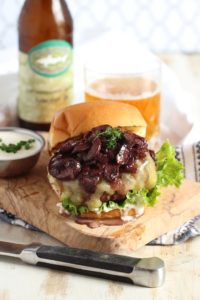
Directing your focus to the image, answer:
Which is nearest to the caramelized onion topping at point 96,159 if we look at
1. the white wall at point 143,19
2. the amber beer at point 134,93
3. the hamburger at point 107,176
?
the hamburger at point 107,176

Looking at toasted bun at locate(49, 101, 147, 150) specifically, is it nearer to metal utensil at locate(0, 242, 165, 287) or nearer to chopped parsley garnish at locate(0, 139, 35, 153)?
chopped parsley garnish at locate(0, 139, 35, 153)

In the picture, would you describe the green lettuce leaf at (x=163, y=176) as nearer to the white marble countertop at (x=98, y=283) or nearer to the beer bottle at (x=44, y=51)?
the white marble countertop at (x=98, y=283)

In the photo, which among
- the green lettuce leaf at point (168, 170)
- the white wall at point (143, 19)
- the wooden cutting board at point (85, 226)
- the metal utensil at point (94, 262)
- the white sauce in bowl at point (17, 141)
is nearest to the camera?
the metal utensil at point (94, 262)

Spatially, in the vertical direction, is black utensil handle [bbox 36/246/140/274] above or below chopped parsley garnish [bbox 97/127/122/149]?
below

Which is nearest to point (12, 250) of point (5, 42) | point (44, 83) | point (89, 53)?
point (44, 83)

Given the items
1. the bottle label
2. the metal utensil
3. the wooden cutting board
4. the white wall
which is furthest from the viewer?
the white wall

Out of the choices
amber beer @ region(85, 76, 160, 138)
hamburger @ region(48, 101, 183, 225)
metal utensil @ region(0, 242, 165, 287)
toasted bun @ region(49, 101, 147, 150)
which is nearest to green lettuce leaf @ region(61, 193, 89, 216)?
hamburger @ region(48, 101, 183, 225)
